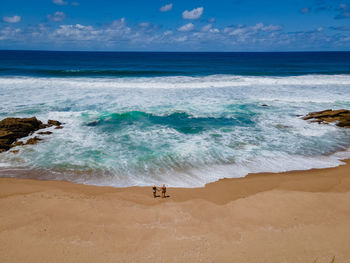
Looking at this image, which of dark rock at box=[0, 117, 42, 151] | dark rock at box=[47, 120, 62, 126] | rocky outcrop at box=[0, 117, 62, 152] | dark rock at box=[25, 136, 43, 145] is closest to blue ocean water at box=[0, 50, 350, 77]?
dark rock at box=[47, 120, 62, 126]

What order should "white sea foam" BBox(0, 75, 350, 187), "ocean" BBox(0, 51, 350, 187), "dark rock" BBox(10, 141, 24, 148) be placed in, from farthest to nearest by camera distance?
"dark rock" BBox(10, 141, 24, 148), "white sea foam" BBox(0, 75, 350, 187), "ocean" BBox(0, 51, 350, 187)

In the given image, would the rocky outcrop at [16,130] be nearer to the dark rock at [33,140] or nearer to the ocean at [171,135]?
the dark rock at [33,140]

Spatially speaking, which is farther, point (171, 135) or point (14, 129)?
point (171, 135)

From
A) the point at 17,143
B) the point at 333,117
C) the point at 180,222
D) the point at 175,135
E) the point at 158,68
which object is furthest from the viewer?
the point at 158,68

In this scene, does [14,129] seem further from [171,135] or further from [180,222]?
[180,222]

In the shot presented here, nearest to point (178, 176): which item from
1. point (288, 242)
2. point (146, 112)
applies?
point (288, 242)

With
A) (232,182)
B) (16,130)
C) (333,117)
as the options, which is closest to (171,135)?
(232,182)

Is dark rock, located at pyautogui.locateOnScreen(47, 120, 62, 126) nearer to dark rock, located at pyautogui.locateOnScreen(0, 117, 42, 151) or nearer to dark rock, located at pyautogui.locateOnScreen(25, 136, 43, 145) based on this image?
dark rock, located at pyautogui.locateOnScreen(0, 117, 42, 151)
